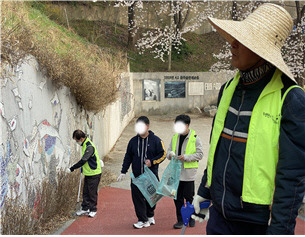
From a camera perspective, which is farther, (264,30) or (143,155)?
(143,155)

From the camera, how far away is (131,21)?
82.0 feet

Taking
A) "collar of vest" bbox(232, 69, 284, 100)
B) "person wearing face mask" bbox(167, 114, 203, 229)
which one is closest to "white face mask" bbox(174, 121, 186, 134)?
"person wearing face mask" bbox(167, 114, 203, 229)

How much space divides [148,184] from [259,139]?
362cm

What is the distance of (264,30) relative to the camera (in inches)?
94.0

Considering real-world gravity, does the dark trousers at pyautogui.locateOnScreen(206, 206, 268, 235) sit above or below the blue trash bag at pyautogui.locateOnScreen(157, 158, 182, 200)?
above

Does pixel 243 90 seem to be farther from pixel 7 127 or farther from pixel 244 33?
pixel 7 127

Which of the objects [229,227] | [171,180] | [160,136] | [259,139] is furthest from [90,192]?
[160,136]

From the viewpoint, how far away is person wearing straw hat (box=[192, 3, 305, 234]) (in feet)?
6.95

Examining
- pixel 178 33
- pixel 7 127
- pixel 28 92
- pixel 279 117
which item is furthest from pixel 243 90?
pixel 178 33

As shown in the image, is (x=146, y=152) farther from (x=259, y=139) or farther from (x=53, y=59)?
(x=259, y=139)

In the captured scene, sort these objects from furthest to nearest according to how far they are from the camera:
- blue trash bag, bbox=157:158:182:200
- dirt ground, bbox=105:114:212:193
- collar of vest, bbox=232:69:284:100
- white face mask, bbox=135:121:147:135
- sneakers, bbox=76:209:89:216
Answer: dirt ground, bbox=105:114:212:193
sneakers, bbox=76:209:89:216
white face mask, bbox=135:121:147:135
blue trash bag, bbox=157:158:182:200
collar of vest, bbox=232:69:284:100

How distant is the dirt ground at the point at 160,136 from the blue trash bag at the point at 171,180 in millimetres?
3094

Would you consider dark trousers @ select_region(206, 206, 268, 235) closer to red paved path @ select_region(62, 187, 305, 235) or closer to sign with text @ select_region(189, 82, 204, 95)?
red paved path @ select_region(62, 187, 305, 235)

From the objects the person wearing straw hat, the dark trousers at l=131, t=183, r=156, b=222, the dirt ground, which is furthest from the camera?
the dirt ground
